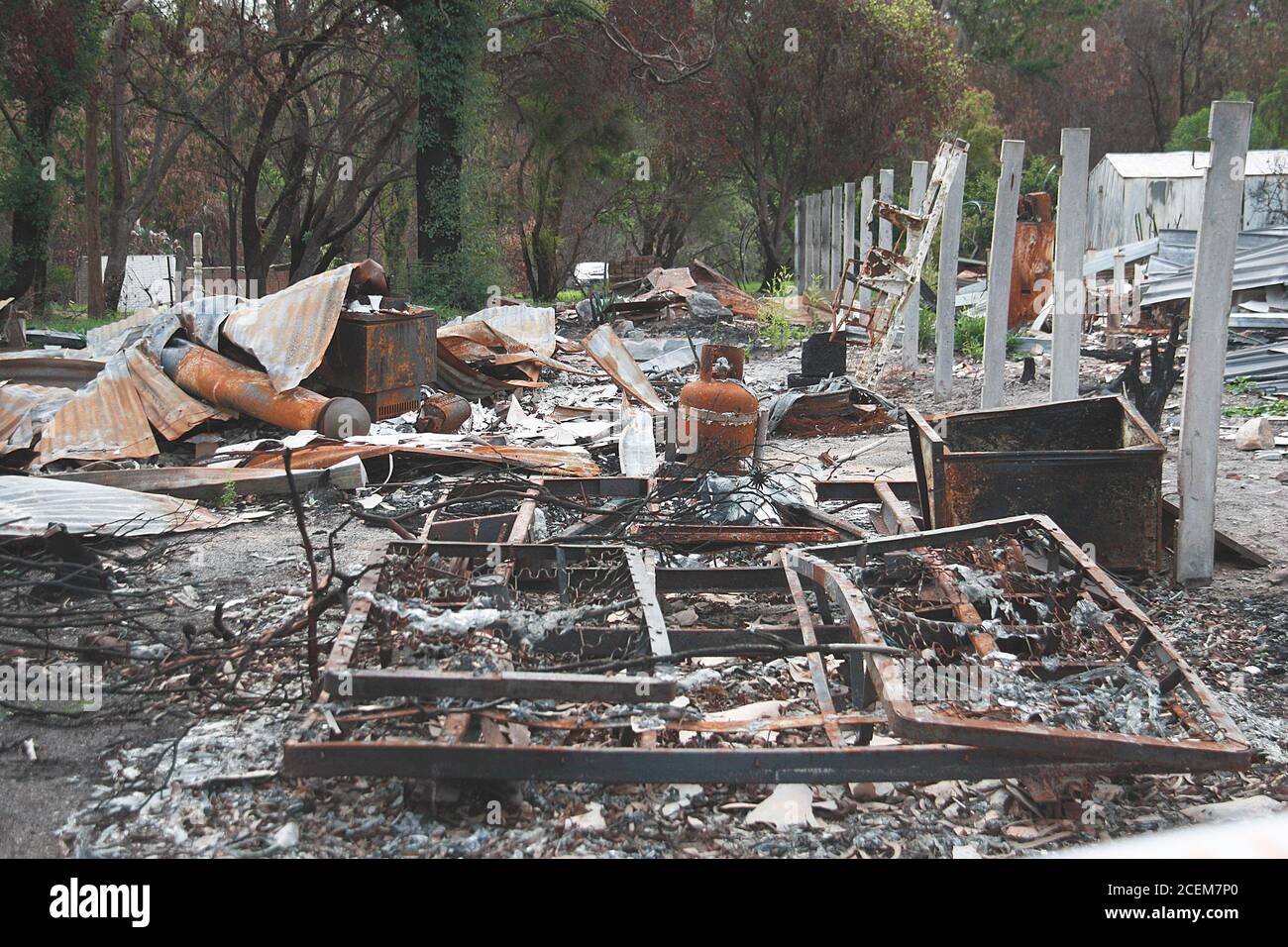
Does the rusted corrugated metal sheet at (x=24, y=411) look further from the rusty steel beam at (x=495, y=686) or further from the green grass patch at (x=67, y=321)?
the green grass patch at (x=67, y=321)

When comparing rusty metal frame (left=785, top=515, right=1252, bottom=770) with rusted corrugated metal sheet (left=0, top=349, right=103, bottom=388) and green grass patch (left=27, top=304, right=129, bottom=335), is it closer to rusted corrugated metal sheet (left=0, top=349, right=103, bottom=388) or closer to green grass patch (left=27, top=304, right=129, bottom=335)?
rusted corrugated metal sheet (left=0, top=349, right=103, bottom=388)

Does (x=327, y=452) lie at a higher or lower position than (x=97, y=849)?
higher

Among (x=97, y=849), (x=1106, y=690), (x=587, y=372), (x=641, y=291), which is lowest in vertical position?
(x=97, y=849)

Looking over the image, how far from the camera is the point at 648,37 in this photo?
2322cm

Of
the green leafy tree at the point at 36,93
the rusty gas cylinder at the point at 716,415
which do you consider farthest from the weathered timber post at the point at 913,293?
the green leafy tree at the point at 36,93

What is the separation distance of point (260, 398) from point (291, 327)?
0.63 m

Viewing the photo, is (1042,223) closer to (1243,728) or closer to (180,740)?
(1243,728)

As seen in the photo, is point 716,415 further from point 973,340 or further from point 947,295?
point 973,340

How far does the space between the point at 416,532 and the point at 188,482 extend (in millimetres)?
1899

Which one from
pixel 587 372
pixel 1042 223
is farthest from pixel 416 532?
pixel 1042 223

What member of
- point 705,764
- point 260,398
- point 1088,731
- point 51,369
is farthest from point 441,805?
point 51,369

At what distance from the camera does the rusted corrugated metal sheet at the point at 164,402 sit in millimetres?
8531

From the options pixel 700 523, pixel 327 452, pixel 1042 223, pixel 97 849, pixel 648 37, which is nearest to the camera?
pixel 97 849

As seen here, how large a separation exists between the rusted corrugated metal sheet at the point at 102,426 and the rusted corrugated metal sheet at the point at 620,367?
3.91 m
